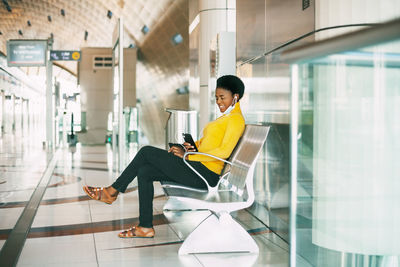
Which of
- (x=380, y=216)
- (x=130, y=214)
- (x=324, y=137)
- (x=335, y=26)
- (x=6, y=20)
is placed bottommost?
(x=130, y=214)

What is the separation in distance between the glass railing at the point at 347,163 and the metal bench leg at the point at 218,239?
1154 mm

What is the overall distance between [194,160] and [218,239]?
67 cm

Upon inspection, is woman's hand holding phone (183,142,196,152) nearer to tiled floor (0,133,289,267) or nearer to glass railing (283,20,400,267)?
→ tiled floor (0,133,289,267)

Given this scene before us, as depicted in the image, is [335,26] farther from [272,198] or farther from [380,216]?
[272,198]

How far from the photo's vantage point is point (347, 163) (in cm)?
251

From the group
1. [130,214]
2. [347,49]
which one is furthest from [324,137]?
[130,214]

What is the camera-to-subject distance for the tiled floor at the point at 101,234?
349 centimetres

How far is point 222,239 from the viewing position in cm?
370

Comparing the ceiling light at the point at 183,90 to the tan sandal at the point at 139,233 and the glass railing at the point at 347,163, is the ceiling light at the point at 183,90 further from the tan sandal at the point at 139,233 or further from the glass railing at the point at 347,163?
the glass railing at the point at 347,163

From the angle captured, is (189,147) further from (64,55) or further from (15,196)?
(64,55)

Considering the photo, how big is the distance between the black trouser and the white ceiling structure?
14679mm

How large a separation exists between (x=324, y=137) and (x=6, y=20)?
37.3m

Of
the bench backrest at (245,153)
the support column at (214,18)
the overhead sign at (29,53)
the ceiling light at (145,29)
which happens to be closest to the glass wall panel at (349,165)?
the bench backrest at (245,153)

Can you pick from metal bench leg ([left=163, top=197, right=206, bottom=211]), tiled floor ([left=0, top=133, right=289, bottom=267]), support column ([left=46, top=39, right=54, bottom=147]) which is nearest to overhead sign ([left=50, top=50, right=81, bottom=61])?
support column ([left=46, top=39, right=54, bottom=147])
